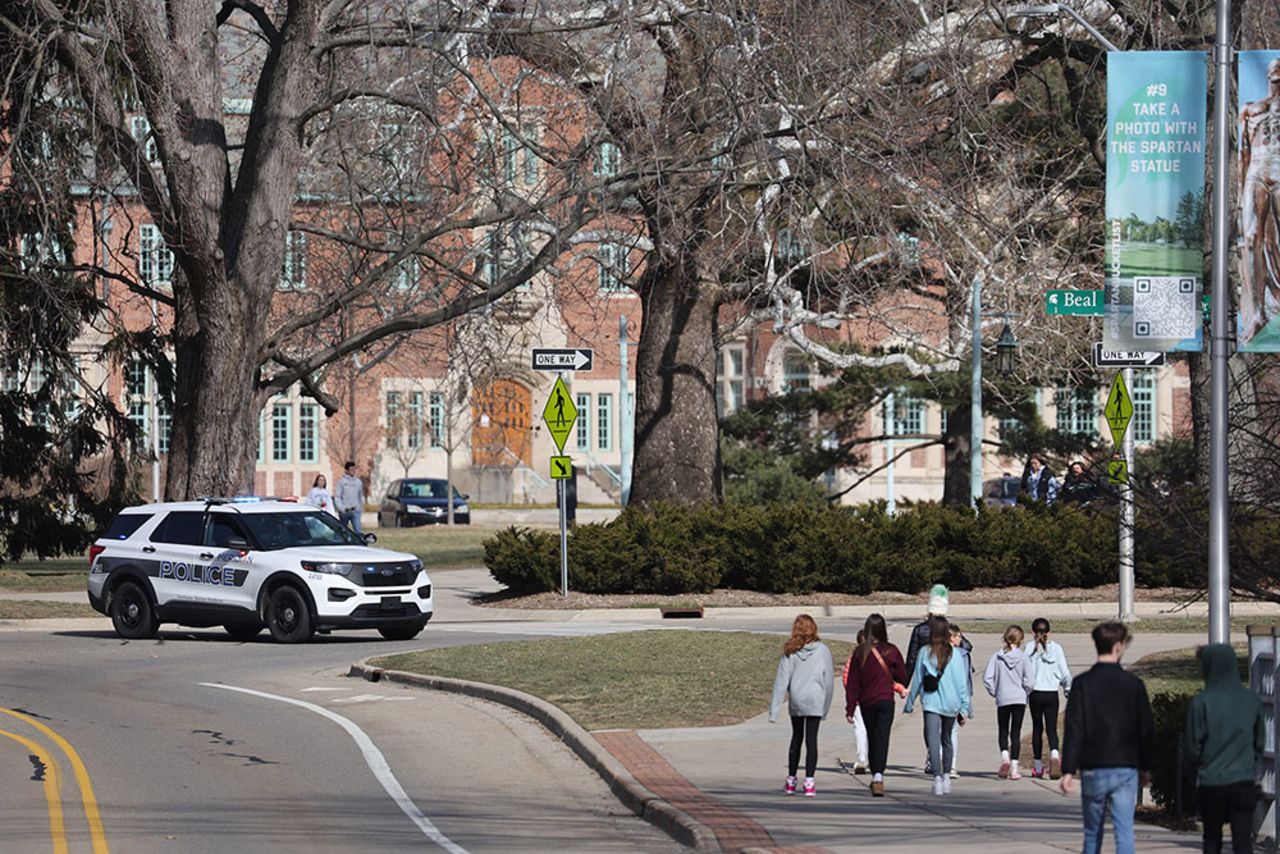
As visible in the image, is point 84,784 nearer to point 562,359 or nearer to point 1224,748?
point 1224,748

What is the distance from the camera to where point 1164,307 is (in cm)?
1419

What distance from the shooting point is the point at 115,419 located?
39562 millimetres

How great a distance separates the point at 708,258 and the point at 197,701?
16647mm

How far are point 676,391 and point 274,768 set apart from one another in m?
20.6

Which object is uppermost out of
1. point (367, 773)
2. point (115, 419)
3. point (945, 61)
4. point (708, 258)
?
point (945, 61)

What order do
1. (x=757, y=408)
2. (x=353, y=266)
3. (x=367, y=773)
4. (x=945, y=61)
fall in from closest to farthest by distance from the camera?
(x=367, y=773), (x=945, y=61), (x=353, y=266), (x=757, y=408)

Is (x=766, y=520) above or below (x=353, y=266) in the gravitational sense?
below

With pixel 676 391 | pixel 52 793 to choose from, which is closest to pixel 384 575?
pixel 676 391

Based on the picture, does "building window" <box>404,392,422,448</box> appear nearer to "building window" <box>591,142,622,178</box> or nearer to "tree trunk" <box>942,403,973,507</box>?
"tree trunk" <box>942,403,973,507</box>

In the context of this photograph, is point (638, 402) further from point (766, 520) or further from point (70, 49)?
point (70, 49)

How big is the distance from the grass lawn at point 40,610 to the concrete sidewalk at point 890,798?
49.7 ft

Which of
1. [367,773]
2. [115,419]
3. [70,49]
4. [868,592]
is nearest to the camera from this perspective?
[367,773]

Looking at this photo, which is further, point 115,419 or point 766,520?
point 115,419

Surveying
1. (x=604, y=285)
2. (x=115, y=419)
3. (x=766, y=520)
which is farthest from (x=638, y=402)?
(x=115, y=419)
